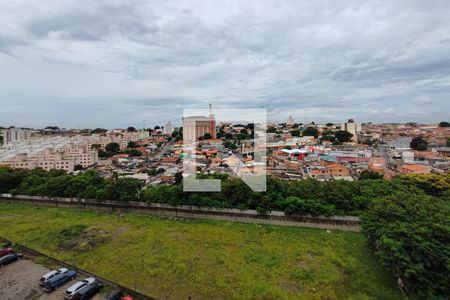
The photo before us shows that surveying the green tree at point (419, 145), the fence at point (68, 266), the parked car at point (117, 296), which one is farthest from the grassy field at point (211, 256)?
the green tree at point (419, 145)

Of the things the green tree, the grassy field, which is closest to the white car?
the grassy field

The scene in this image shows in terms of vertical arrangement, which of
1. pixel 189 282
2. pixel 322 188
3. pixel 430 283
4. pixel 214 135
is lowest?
pixel 189 282

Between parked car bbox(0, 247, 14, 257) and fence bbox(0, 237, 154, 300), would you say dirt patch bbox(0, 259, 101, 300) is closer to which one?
fence bbox(0, 237, 154, 300)

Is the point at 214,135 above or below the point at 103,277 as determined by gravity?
above

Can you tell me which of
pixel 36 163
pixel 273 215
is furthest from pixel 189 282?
pixel 36 163

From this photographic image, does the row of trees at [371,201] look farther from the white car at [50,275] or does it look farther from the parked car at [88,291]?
the parked car at [88,291]

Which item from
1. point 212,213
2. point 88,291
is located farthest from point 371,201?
point 88,291

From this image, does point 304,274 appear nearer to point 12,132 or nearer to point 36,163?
point 36,163
